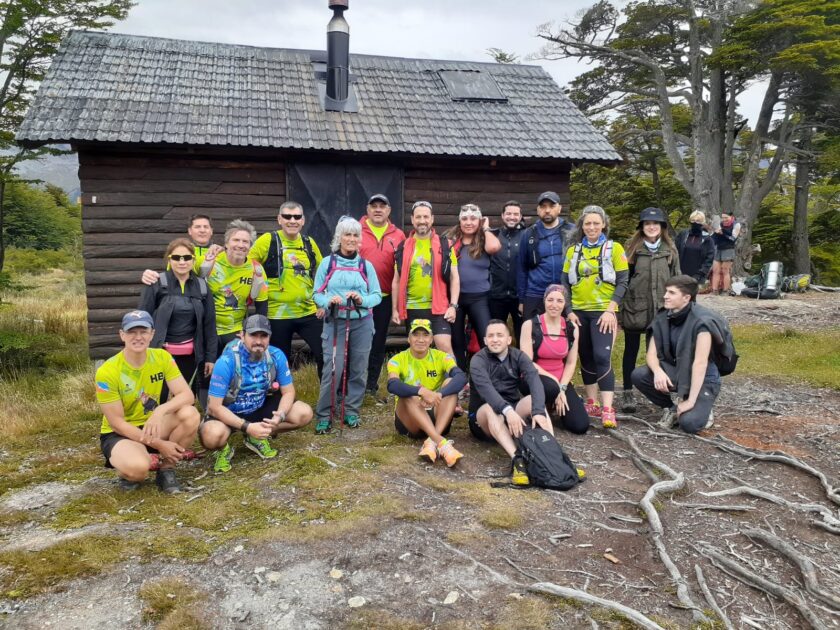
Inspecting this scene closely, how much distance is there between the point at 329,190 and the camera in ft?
29.0

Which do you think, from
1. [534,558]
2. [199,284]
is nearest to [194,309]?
[199,284]

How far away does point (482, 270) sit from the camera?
20.7 feet

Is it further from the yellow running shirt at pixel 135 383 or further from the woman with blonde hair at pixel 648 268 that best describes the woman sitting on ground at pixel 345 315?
the woman with blonde hair at pixel 648 268

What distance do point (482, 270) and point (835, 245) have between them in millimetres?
20095

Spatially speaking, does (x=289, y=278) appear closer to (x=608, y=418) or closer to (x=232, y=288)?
(x=232, y=288)

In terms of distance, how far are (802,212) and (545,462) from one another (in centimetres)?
1877

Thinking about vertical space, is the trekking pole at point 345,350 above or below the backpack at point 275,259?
below

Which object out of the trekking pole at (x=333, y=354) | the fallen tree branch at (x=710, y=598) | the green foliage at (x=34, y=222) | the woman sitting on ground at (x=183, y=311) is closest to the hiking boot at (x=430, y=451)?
the trekking pole at (x=333, y=354)

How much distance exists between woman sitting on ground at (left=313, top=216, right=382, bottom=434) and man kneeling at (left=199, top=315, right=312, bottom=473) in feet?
2.03

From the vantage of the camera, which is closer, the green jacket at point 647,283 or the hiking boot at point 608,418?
the hiking boot at point 608,418

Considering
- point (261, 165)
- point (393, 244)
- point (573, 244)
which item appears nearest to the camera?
point (573, 244)

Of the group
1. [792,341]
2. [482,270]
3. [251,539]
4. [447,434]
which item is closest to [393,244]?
[482,270]

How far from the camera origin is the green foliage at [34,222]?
2405 centimetres

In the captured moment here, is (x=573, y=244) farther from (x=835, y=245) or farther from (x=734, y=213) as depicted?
(x=835, y=245)
